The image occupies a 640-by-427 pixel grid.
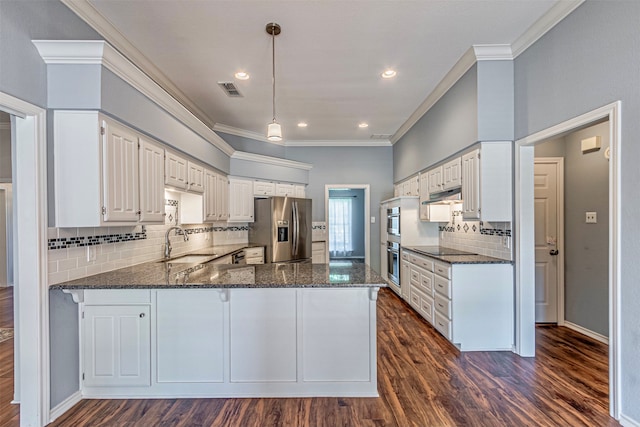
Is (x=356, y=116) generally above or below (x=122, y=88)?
above

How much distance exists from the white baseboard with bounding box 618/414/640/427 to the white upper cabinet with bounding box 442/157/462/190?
226cm

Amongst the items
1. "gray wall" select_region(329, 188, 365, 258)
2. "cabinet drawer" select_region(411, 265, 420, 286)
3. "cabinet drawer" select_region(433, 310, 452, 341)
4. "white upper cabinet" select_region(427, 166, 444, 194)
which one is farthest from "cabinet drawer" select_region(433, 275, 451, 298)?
"gray wall" select_region(329, 188, 365, 258)

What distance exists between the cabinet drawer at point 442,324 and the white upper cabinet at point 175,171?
125 inches

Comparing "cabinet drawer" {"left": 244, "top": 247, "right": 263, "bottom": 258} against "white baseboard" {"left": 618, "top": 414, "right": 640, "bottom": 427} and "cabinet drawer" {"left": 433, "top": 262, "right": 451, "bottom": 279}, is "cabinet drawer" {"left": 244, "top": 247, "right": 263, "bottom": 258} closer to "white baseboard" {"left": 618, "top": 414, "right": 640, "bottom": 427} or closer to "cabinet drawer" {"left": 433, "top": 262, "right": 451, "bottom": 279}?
"cabinet drawer" {"left": 433, "top": 262, "right": 451, "bottom": 279}

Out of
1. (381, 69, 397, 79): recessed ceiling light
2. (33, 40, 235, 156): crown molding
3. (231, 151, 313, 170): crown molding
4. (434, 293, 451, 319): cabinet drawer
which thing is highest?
(381, 69, 397, 79): recessed ceiling light

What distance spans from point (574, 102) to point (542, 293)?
2510mm

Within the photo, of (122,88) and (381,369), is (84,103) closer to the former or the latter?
(122,88)

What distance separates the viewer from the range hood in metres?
3.61

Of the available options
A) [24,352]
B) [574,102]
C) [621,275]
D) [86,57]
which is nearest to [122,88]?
[86,57]

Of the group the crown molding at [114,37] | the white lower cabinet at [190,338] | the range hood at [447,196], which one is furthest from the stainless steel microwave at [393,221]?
the crown molding at [114,37]

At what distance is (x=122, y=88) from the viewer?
7.79 ft

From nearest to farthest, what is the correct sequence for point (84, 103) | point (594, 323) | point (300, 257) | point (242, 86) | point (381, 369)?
point (84, 103), point (381, 369), point (594, 323), point (242, 86), point (300, 257)

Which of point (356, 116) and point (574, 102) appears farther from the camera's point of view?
point (356, 116)

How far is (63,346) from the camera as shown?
221 centimetres
